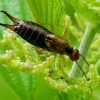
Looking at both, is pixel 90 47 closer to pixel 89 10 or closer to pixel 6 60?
pixel 89 10

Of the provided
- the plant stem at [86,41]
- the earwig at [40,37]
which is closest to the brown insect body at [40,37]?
the earwig at [40,37]

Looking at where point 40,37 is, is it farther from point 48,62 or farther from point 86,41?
point 48,62

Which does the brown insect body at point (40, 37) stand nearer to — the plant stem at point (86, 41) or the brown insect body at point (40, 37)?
the brown insect body at point (40, 37)

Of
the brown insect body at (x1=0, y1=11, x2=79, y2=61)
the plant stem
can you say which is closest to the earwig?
the brown insect body at (x1=0, y1=11, x2=79, y2=61)

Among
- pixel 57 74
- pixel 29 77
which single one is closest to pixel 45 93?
pixel 29 77

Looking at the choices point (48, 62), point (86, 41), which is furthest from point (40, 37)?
point (48, 62)

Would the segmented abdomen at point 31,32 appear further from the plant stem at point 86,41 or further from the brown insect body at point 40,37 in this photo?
the plant stem at point 86,41

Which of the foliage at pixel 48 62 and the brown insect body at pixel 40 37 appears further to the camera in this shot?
the brown insect body at pixel 40 37
